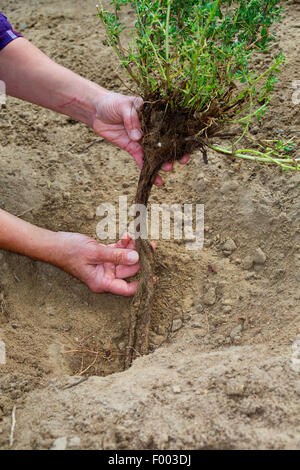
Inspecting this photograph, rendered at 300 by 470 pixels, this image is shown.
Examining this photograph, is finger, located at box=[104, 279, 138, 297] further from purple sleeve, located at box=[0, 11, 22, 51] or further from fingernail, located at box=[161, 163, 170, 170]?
purple sleeve, located at box=[0, 11, 22, 51]

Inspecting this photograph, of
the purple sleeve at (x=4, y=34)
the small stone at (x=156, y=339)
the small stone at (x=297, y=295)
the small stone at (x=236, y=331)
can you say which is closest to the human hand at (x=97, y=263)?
the small stone at (x=156, y=339)

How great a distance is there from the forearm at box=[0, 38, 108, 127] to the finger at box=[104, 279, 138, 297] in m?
0.90

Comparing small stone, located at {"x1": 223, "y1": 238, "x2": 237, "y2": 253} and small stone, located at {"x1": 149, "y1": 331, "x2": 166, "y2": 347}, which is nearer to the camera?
small stone, located at {"x1": 149, "y1": 331, "x2": 166, "y2": 347}

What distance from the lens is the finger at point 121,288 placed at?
2.41 m

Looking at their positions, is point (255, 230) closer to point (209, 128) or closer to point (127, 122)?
point (209, 128)

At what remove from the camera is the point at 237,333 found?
2014mm

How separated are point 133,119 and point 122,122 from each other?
0.25m

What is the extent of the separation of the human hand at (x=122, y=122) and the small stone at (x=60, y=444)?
1.26 m

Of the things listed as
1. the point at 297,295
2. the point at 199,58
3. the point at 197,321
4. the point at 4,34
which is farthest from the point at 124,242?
the point at 4,34

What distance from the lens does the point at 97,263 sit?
96.8 inches

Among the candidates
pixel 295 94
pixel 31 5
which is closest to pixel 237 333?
pixel 295 94

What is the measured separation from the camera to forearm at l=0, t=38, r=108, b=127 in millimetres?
2596

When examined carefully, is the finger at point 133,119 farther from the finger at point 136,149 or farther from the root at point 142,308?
the root at point 142,308

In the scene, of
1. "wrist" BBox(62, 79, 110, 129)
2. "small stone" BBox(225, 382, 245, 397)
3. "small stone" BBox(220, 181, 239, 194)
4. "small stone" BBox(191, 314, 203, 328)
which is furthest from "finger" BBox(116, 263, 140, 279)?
"small stone" BBox(225, 382, 245, 397)
